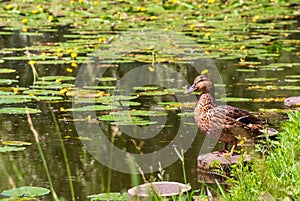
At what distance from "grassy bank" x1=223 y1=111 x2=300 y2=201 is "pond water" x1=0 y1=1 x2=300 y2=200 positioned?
1.90 ft

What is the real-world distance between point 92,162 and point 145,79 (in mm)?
2910

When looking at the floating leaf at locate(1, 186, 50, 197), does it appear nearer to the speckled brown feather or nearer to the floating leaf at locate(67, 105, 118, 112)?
the speckled brown feather

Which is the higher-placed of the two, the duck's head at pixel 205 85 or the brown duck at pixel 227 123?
the duck's head at pixel 205 85

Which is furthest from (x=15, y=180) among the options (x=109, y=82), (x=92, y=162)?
(x=109, y=82)

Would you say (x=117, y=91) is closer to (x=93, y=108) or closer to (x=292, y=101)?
(x=93, y=108)

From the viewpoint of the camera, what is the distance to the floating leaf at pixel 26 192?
4352mm

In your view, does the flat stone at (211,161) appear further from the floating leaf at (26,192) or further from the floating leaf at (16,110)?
the floating leaf at (16,110)

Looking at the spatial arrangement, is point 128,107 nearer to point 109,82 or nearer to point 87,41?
point 109,82

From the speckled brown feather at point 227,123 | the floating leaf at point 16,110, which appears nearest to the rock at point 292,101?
the speckled brown feather at point 227,123

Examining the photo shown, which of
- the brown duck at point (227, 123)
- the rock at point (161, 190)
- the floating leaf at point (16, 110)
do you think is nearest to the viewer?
the rock at point (161, 190)

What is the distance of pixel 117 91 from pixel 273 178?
3675mm

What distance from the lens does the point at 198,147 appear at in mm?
5574

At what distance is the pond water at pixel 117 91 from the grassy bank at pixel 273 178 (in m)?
0.58

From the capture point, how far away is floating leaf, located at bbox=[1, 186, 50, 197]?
4.35 metres
